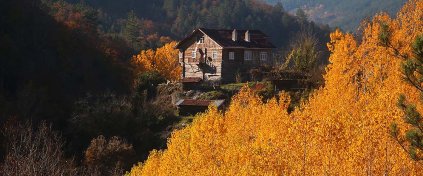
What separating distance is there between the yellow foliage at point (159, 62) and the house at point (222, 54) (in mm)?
5901

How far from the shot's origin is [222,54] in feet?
171

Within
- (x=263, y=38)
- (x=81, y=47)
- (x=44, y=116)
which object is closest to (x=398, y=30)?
(x=44, y=116)

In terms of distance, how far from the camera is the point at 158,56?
66.9 metres

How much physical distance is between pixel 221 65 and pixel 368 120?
36.9m

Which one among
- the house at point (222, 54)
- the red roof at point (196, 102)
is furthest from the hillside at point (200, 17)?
the red roof at point (196, 102)

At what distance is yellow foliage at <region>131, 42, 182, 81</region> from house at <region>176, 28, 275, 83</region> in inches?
232

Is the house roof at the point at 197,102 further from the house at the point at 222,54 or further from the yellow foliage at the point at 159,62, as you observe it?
the yellow foliage at the point at 159,62

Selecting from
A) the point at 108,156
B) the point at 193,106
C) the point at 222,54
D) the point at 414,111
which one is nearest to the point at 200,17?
the point at 222,54

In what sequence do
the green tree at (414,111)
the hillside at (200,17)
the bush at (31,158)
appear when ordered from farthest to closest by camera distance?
the hillside at (200,17) < the bush at (31,158) < the green tree at (414,111)

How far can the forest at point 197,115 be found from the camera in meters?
15.3

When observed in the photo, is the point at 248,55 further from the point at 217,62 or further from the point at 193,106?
the point at 193,106

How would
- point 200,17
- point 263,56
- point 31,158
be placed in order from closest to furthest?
point 31,158 → point 263,56 → point 200,17

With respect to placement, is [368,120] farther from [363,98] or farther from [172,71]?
[172,71]

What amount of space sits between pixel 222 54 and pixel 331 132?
36.5m
